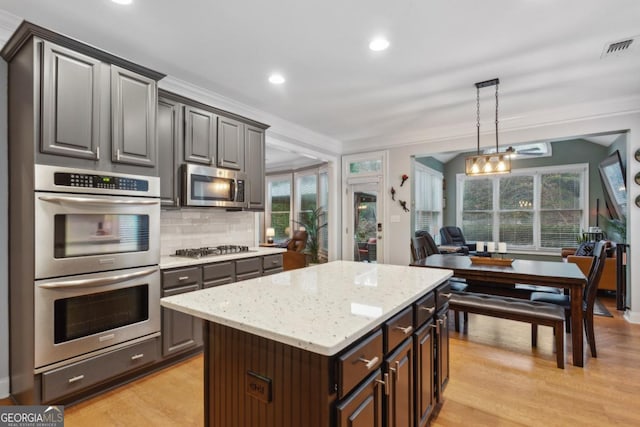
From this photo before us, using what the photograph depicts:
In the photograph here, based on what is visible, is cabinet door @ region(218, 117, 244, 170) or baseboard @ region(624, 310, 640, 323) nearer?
cabinet door @ region(218, 117, 244, 170)

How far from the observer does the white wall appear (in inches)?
148

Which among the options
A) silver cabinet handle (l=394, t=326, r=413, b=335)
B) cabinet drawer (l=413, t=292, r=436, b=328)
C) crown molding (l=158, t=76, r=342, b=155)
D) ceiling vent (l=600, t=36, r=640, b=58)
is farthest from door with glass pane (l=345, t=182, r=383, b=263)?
silver cabinet handle (l=394, t=326, r=413, b=335)

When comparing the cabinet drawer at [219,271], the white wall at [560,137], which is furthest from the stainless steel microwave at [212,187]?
the white wall at [560,137]

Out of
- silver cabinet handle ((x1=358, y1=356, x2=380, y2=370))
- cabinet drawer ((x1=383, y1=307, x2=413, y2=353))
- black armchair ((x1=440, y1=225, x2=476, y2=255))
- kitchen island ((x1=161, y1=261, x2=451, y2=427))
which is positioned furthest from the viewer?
black armchair ((x1=440, y1=225, x2=476, y2=255))

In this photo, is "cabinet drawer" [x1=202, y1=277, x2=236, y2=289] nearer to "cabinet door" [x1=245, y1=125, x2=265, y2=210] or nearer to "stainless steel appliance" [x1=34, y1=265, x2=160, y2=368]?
"stainless steel appliance" [x1=34, y1=265, x2=160, y2=368]

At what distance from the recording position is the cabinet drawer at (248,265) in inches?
128

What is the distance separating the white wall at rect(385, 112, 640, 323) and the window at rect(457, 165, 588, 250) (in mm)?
3302

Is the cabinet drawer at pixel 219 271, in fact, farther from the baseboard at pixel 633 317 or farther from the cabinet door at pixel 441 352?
the baseboard at pixel 633 317

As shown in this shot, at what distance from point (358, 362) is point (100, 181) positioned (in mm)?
2120

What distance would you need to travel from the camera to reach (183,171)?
3051 mm

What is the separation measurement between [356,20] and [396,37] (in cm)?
41

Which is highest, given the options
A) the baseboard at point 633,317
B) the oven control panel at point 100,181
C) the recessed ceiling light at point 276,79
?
the recessed ceiling light at point 276,79

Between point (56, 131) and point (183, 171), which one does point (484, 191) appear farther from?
point (56, 131)

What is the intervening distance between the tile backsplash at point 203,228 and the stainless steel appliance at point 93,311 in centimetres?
89
